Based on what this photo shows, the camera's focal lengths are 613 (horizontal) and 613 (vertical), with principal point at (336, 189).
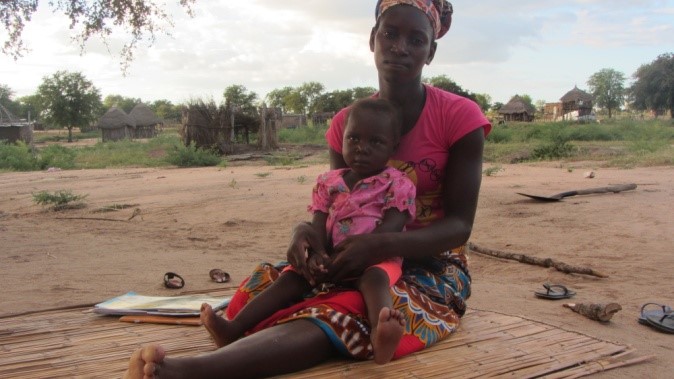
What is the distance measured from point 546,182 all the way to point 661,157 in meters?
4.80

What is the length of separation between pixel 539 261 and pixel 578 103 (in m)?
43.9

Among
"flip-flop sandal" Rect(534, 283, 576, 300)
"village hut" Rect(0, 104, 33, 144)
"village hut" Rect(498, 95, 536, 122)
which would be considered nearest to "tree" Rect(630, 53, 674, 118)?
"village hut" Rect(498, 95, 536, 122)

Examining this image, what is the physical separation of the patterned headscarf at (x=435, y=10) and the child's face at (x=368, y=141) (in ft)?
1.32

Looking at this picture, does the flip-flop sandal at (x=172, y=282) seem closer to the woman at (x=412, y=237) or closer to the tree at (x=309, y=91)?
the woman at (x=412, y=237)

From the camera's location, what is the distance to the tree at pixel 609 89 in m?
57.5

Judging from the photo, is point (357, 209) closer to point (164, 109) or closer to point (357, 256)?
point (357, 256)

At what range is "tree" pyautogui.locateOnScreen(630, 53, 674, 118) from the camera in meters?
35.5

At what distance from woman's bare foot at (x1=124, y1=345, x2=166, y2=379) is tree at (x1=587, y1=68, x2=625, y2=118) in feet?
202

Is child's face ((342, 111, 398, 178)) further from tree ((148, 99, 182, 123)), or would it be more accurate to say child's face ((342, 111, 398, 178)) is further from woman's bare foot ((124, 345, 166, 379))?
tree ((148, 99, 182, 123))

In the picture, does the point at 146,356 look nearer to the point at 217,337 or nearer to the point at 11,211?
the point at 217,337

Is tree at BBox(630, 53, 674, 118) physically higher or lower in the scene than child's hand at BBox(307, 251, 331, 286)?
higher

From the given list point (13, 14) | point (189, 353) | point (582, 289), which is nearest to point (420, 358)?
point (189, 353)

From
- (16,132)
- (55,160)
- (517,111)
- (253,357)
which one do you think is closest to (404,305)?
(253,357)

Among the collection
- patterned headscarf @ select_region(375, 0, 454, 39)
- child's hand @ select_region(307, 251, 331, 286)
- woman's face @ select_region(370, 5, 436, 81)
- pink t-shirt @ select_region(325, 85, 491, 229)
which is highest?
patterned headscarf @ select_region(375, 0, 454, 39)
